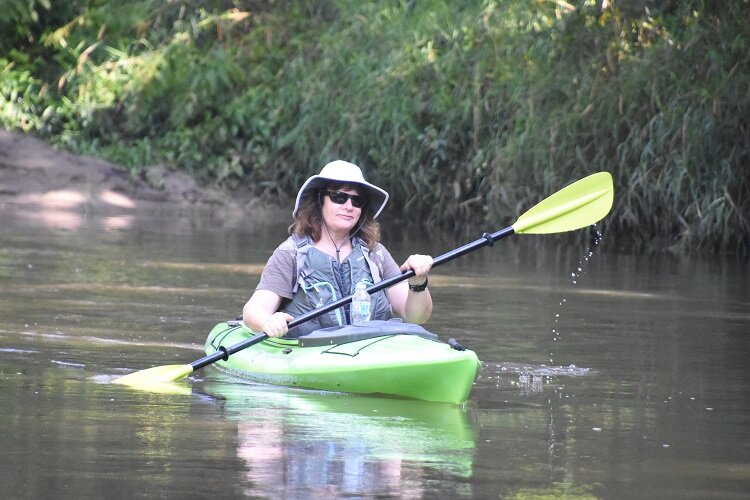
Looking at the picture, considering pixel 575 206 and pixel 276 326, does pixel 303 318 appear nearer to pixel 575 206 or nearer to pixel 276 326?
pixel 276 326

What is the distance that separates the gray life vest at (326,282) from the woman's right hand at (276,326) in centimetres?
29

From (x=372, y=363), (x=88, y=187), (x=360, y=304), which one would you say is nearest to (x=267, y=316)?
(x=360, y=304)

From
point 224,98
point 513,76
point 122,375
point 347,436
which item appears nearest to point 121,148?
point 224,98

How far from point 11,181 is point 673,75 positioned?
8691 millimetres

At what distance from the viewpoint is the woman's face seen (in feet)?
22.9

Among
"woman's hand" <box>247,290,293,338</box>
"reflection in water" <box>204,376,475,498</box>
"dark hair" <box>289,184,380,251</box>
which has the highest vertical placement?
"dark hair" <box>289,184,380,251</box>

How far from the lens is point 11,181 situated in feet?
64.0

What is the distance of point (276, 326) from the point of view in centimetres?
671

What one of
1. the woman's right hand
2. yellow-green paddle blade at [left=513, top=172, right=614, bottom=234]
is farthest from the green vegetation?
the woman's right hand

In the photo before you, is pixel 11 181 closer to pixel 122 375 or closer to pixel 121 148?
pixel 121 148

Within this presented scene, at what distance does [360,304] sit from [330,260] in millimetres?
288

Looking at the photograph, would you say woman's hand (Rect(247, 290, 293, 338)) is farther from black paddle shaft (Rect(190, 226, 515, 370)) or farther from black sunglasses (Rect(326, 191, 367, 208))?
black sunglasses (Rect(326, 191, 367, 208))

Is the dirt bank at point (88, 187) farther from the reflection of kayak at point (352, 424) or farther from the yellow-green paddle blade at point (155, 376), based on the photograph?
the reflection of kayak at point (352, 424)

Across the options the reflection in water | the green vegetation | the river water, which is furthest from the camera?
the green vegetation
